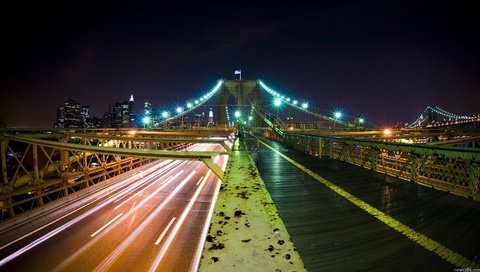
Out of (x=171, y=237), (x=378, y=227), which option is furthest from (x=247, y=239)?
(x=171, y=237)

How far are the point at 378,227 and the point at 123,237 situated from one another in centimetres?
1110

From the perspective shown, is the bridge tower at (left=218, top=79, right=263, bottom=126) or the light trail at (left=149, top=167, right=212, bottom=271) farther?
the bridge tower at (left=218, top=79, right=263, bottom=126)

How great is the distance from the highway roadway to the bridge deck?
3319 millimetres

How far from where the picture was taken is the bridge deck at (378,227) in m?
2.52

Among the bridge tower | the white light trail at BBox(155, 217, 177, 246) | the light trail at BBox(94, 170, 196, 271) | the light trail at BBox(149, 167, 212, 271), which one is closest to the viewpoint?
the light trail at BBox(94, 170, 196, 271)

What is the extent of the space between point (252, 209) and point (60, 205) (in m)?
16.8

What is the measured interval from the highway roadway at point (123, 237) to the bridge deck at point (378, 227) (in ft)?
10.9

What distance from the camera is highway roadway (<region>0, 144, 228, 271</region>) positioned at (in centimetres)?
914

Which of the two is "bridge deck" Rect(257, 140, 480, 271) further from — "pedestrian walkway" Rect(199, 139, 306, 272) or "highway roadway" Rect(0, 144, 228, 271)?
"highway roadway" Rect(0, 144, 228, 271)

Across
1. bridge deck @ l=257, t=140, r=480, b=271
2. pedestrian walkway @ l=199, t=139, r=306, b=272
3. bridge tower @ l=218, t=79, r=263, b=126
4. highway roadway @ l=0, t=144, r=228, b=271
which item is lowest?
highway roadway @ l=0, t=144, r=228, b=271

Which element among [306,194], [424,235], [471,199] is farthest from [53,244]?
[471,199]

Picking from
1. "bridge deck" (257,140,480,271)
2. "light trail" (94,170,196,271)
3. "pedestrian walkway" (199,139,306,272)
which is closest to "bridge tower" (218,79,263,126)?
"light trail" (94,170,196,271)

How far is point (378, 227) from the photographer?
336 centimetres

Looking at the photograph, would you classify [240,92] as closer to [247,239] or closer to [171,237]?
[171,237]
